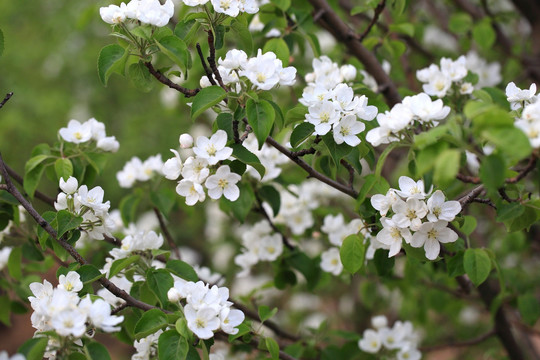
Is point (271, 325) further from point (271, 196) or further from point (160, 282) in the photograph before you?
point (160, 282)

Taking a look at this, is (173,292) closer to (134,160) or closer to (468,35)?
(134,160)

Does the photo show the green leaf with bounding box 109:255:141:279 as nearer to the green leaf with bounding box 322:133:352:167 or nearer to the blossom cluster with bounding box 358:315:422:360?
the green leaf with bounding box 322:133:352:167

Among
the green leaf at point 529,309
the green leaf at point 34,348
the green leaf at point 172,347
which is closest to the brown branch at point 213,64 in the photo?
the green leaf at point 172,347

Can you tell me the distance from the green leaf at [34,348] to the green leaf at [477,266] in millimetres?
1064

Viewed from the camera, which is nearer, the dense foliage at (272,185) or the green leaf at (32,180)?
the dense foliage at (272,185)

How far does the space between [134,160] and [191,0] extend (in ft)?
3.11

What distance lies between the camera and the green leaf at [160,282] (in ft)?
4.92

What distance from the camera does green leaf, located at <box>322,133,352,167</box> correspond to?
4.75 ft

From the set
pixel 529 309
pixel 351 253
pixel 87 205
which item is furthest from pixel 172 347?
pixel 529 309

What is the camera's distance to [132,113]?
5867 millimetres

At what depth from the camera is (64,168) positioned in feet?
5.55

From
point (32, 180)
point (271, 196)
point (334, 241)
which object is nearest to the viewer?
point (32, 180)

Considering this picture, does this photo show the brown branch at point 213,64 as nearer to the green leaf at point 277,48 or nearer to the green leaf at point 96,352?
the green leaf at point 277,48

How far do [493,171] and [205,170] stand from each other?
26.6 inches
